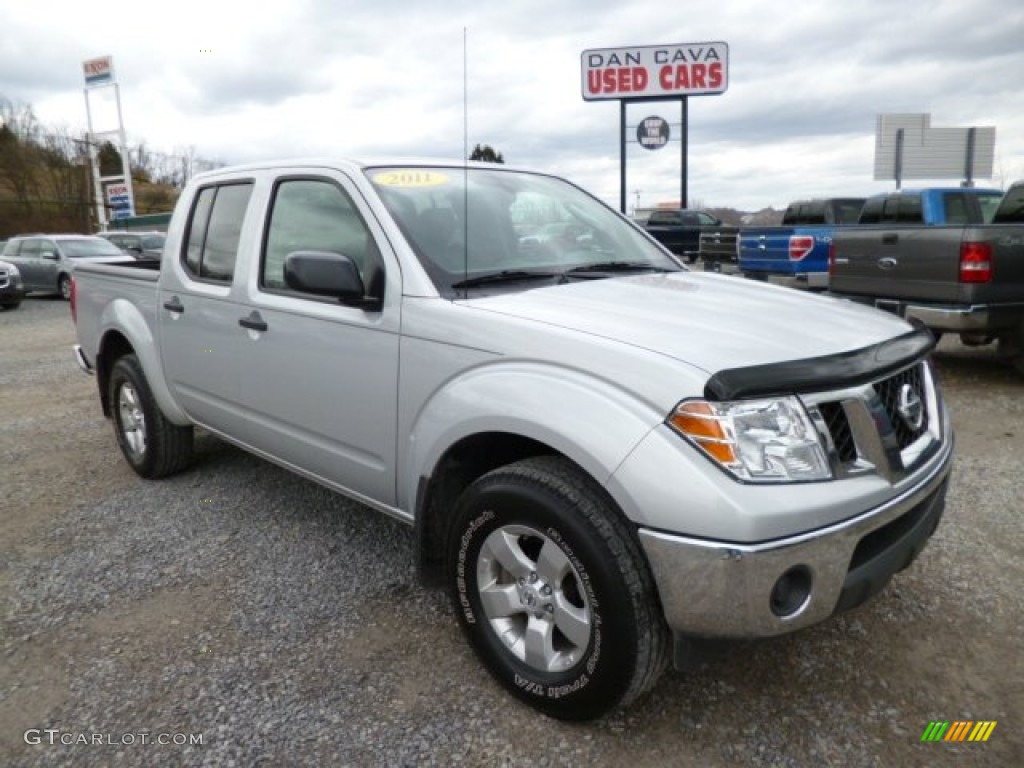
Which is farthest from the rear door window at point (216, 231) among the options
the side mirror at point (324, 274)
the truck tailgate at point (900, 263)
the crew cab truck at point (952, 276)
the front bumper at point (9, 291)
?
the front bumper at point (9, 291)

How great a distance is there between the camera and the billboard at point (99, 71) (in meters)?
42.6

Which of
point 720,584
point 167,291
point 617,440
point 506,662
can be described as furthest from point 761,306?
point 167,291

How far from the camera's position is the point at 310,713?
246 cm

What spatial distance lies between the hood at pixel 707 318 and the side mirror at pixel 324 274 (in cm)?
46

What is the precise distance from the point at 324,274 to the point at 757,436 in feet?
5.16

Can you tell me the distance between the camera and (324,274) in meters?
2.68

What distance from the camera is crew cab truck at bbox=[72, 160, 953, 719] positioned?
6.49ft

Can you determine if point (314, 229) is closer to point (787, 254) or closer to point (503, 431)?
point (503, 431)

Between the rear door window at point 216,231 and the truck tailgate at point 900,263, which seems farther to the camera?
the truck tailgate at point 900,263

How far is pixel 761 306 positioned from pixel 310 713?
2040mm

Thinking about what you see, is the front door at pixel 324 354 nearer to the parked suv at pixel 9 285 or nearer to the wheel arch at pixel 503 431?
the wheel arch at pixel 503 431

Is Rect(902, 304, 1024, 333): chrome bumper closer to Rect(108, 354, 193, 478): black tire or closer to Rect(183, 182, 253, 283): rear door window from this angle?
Rect(183, 182, 253, 283): rear door window

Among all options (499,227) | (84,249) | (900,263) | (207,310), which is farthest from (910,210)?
(84,249)
